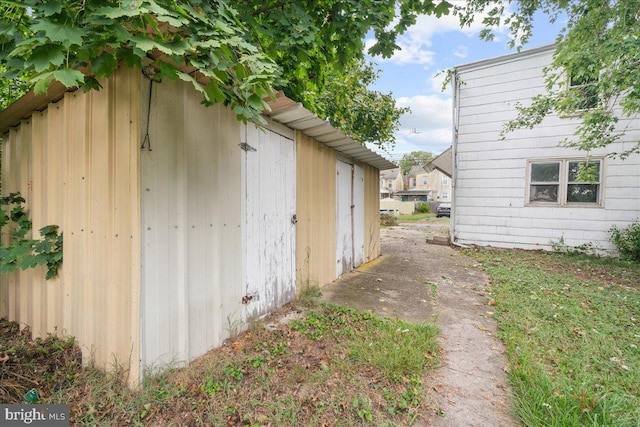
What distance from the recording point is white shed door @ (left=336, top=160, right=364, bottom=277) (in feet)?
16.6

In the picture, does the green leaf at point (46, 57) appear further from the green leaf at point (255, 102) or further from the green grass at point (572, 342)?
the green grass at point (572, 342)

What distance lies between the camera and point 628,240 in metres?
5.98

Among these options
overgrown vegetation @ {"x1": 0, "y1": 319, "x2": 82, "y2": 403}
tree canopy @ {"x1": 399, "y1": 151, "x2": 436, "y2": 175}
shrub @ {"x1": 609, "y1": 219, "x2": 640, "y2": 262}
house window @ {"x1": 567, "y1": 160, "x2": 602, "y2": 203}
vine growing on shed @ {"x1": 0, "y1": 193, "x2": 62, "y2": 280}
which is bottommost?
overgrown vegetation @ {"x1": 0, "y1": 319, "x2": 82, "y2": 403}

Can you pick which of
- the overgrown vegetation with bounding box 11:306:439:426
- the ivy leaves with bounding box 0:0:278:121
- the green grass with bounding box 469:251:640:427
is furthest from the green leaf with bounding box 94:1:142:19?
the green grass with bounding box 469:251:640:427

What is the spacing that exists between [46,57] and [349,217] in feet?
15.4

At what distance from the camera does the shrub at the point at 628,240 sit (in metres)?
5.85

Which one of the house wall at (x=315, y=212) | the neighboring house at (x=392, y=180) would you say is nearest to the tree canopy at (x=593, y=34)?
the house wall at (x=315, y=212)

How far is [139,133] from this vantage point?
73.1 inches

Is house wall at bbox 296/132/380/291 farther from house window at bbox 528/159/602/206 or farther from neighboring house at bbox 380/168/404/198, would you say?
neighboring house at bbox 380/168/404/198

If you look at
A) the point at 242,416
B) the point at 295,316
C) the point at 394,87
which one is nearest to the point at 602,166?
the point at 394,87

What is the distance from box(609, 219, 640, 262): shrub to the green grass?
918 millimetres

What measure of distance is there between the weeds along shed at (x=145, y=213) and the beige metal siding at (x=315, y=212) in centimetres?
48

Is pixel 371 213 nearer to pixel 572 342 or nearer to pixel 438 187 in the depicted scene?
pixel 572 342

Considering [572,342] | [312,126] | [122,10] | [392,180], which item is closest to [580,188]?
[572,342]
